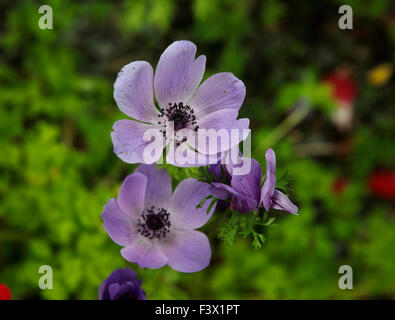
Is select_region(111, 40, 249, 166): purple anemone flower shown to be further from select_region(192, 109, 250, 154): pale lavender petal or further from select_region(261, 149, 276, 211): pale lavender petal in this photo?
select_region(261, 149, 276, 211): pale lavender petal

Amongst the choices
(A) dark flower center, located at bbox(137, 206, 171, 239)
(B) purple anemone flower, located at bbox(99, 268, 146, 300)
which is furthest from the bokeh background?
(B) purple anemone flower, located at bbox(99, 268, 146, 300)

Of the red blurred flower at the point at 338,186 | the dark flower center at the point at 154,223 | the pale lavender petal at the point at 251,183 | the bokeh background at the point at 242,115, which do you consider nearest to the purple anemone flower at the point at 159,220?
the dark flower center at the point at 154,223

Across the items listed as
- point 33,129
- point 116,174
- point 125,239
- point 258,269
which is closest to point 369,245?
point 258,269

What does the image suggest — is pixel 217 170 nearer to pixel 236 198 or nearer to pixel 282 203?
pixel 236 198

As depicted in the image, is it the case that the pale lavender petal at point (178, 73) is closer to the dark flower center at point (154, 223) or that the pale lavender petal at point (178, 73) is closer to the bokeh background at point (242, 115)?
the dark flower center at point (154, 223)

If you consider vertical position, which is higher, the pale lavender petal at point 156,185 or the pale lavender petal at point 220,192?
the pale lavender petal at point 156,185
